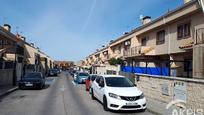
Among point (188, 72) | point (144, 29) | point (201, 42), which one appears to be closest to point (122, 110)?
point (201, 42)

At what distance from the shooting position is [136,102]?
10938 mm

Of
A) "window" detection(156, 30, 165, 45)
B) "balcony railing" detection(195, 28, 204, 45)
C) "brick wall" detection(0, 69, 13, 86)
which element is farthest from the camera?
"window" detection(156, 30, 165, 45)

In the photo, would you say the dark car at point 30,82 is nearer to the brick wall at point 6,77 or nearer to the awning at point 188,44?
the brick wall at point 6,77

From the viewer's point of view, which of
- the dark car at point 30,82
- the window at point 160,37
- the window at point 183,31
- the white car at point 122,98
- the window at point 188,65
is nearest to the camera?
the white car at point 122,98

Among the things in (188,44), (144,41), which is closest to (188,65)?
(188,44)

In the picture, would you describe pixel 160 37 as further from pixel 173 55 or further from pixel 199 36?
pixel 199 36

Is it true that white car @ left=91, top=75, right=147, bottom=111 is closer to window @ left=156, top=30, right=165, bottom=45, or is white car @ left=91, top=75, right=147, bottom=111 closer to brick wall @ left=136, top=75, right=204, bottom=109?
brick wall @ left=136, top=75, right=204, bottom=109

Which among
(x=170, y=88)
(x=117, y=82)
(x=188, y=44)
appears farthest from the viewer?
(x=188, y=44)

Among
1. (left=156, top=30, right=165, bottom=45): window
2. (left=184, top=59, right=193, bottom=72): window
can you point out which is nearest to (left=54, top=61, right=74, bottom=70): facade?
(left=156, top=30, right=165, bottom=45): window

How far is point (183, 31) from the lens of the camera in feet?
74.0

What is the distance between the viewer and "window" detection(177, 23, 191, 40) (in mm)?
21750

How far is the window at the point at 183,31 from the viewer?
21.8 m

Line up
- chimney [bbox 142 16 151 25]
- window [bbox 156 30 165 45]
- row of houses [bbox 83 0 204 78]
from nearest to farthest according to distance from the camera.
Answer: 1. row of houses [bbox 83 0 204 78]
2. window [bbox 156 30 165 45]
3. chimney [bbox 142 16 151 25]

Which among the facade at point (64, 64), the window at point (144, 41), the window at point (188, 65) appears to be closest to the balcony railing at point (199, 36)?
the window at point (188, 65)
